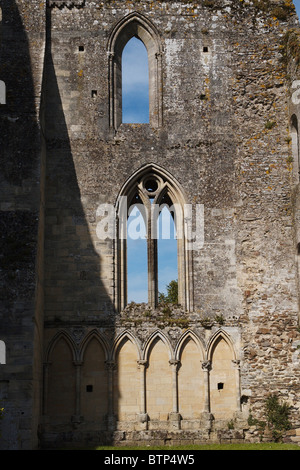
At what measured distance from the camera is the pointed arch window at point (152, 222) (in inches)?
570

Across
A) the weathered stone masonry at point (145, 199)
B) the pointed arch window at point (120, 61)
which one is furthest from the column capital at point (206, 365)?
the pointed arch window at point (120, 61)

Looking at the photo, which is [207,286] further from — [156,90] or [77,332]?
[156,90]

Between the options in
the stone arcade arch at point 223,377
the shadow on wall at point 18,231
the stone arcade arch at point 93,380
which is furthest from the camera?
the stone arcade arch at point 223,377

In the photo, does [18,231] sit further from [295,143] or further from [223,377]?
[295,143]

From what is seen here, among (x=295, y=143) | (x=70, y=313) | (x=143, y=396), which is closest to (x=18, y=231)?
(x=70, y=313)

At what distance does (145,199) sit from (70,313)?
3.00 m

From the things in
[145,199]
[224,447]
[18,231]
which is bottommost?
[224,447]

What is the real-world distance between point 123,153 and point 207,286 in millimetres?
3480

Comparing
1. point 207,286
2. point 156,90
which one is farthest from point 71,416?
point 156,90

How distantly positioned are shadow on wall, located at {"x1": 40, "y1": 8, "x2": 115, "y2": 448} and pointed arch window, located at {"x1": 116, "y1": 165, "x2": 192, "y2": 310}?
59cm

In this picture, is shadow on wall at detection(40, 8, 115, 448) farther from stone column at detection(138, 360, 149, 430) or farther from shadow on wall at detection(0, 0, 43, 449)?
shadow on wall at detection(0, 0, 43, 449)

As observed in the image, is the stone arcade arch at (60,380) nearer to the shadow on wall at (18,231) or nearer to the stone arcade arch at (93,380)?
the stone arcade arch at (93,380)

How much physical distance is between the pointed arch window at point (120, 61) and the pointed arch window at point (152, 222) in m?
1.35

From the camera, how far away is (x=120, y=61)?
15.8m
